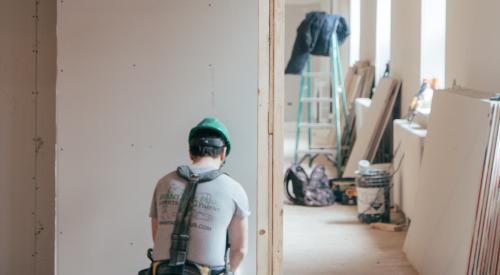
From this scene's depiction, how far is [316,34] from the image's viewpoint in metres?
9.55

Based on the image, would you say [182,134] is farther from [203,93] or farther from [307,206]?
[307,206]

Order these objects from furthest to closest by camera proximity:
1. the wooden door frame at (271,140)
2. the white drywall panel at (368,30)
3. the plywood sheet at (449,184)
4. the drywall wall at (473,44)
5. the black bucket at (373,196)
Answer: the white drywall panel at (368,30), the black bucket at (373,196), the drywall wall at (473,44), the plywood sheet at (449,184), the wooden door frame at (271,140)

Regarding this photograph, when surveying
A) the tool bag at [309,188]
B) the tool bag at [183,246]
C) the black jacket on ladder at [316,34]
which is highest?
the black jacket on ladder at [316,34]

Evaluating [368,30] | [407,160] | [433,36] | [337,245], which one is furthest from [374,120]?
[337,245]

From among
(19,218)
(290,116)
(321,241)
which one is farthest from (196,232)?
(290,116)

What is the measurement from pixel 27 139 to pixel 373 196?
11.0 feet

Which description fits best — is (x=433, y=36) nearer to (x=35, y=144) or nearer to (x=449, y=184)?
(x=449, y=184)

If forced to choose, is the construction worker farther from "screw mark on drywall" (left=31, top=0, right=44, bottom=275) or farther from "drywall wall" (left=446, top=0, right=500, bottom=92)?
"drywall wall" (left=446, top=0, right=500, bottom=92)

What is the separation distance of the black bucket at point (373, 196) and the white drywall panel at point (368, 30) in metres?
3.10

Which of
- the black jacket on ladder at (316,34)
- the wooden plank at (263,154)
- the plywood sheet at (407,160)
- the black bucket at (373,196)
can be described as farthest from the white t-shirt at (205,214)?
the black jacket on ladder at (316,34)

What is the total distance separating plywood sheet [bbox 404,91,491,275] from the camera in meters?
4.39

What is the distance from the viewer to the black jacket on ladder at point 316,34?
9500mm

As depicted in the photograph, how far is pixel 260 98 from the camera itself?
4.09 meters

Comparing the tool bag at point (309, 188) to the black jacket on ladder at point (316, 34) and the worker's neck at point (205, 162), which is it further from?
the worker's neck at point (205, 162)
